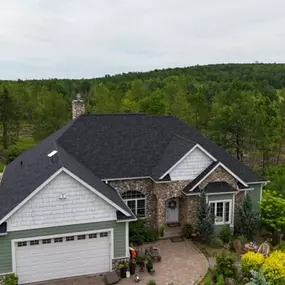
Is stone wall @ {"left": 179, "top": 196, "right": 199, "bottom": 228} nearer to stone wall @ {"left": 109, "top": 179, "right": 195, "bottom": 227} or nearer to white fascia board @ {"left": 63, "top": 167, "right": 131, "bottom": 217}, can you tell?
stone wall @ {"left": 109, "top": 179, "right": 195, "bottom": 227}

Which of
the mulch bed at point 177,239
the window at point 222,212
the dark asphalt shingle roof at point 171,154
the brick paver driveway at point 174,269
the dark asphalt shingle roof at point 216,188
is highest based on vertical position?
the dark asphalt shingle roof at point 171,154

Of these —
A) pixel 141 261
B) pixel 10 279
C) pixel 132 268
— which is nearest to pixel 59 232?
pixel 10 279

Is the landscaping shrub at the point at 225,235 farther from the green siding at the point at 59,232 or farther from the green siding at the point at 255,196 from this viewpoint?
the green siding at the point at 59,232

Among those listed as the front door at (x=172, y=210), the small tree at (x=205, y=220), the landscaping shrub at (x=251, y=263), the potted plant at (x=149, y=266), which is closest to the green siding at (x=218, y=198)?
the small tree at (x=205, y=220)

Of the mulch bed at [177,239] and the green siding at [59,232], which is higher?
the green siding at [59,232]

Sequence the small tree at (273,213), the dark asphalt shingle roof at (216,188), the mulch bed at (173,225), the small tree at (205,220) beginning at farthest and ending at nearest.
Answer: the mulch bed at (173,225)
the small tree at (273,213)
the dark asphalt shingle roof at (216,188)
the small tree at (205,220)

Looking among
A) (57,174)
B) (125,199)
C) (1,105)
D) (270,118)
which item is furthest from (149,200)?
(1,105)

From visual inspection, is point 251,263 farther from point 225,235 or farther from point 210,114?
point 210,114

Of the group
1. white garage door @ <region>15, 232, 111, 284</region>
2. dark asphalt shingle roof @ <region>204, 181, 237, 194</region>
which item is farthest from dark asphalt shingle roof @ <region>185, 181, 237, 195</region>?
white garage door @ <region>15, 232, 111, 284</region>
